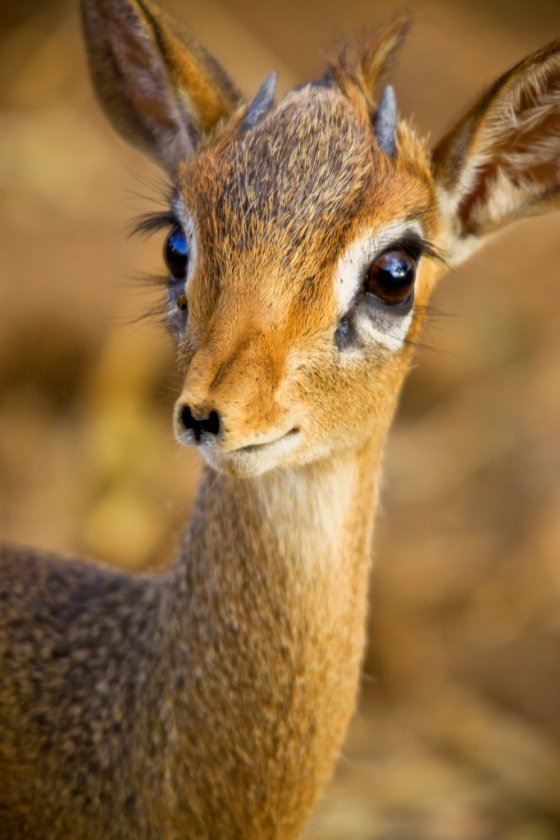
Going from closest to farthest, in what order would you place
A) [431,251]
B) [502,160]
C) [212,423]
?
[212,423], [431,251], [502,160]

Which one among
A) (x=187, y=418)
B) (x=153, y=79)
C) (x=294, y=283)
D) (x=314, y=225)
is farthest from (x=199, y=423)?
(x=153, y=79)

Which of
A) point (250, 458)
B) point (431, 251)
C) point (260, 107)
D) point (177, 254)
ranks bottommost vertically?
point (250, 458)

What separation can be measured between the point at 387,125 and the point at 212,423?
43.0 inches

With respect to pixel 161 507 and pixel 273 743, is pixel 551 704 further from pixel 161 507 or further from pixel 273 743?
pixel 273 743

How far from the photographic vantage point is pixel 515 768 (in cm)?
586

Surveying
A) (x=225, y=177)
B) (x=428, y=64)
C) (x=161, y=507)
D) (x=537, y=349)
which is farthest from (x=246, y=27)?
(x=225, y=177)

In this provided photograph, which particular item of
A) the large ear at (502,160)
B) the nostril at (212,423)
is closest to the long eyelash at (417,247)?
the large ear at (502,160)

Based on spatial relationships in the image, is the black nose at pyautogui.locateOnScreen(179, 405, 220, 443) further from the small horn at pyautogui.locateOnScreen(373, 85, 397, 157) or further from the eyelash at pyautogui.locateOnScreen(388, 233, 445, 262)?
the small horn at pyautogui.locateOnScreen(373, 85, 397, 157)

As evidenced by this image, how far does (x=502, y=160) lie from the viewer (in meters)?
3.51

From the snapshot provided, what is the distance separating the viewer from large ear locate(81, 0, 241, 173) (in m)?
3.50

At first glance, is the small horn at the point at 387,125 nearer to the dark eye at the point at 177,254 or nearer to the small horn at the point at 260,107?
the small horn at the point at 260,107

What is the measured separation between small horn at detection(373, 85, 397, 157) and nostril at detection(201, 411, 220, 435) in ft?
3.28

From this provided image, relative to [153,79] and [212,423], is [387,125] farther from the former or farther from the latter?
[212,423]

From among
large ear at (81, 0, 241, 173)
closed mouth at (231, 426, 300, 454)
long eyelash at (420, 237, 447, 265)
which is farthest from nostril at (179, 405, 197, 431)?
large ear at (81, 0, 241, 173)
